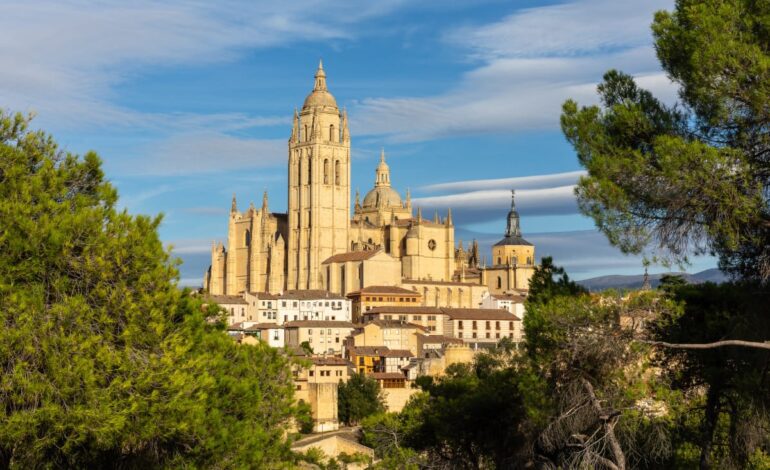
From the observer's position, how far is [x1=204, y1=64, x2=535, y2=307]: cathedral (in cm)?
11000

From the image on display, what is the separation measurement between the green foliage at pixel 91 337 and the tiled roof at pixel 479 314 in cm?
7697

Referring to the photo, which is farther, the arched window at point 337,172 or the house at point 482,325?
the arched window at point 337,172

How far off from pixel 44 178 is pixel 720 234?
10.1 meters

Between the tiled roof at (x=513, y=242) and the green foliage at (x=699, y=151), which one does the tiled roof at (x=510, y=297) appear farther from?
the green foliage at (x=699, y=151)

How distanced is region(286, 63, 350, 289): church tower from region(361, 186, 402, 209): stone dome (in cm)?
1283

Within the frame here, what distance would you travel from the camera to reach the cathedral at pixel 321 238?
11000 cm

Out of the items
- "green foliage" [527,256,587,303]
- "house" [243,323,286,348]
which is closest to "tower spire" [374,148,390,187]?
"house" [243,323,286,348]

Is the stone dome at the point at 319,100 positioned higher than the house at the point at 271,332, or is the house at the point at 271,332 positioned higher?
the stone dome at the point at 319,100

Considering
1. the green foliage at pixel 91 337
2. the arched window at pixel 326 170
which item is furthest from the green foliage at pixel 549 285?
the arched window at pixel 326 170

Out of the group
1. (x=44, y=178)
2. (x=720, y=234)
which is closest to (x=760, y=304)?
(x=720, y=234)

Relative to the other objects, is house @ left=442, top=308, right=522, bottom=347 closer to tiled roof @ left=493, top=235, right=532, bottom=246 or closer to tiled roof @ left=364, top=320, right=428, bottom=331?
tiled roof @ left=364, top=320, right=428, bottom=331

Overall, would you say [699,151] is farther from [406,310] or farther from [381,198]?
[381,198]

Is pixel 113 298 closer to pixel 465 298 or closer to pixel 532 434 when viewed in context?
pixel 532 434

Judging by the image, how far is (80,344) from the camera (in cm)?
1627
